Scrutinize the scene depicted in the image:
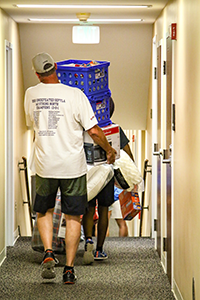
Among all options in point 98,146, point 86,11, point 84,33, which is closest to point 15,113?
point 84,33

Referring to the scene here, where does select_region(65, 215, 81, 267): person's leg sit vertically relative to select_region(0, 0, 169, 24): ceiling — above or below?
below

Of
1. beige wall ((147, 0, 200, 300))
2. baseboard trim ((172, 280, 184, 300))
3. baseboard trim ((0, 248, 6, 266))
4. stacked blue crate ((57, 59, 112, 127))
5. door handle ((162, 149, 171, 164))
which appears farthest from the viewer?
baseboard trim ((0, 248, 6, 266))

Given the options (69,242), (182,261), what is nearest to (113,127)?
(69,242)

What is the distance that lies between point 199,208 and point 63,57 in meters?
3.97

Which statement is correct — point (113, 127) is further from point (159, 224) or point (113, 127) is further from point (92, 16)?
point (92, 16)

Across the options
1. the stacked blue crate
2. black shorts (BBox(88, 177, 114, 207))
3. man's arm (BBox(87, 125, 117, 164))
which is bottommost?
black shorts (BBox(88, 177, 114, 207))

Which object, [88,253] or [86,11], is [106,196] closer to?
[88,253]

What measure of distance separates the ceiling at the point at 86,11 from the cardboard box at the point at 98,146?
3.60 feet

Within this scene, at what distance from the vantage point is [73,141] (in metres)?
3.62

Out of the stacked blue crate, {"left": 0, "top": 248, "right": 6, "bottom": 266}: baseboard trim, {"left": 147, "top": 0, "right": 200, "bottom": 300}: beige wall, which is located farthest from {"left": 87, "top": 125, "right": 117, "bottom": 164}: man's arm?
{"left": 0, "top": 248, "right": 6, "bottom": 266}: baseboard trim

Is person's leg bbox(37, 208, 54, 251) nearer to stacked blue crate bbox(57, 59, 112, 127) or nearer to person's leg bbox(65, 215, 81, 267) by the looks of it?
person's leg bbox(65, 215, 81, 267)

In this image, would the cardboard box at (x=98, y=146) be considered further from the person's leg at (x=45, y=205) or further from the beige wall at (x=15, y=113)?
the beige wall at (x=15, y=113)

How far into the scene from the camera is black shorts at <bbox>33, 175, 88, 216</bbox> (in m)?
3.68

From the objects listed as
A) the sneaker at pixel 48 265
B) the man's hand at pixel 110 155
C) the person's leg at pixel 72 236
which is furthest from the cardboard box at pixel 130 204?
the sneaker at pixel 48 265
